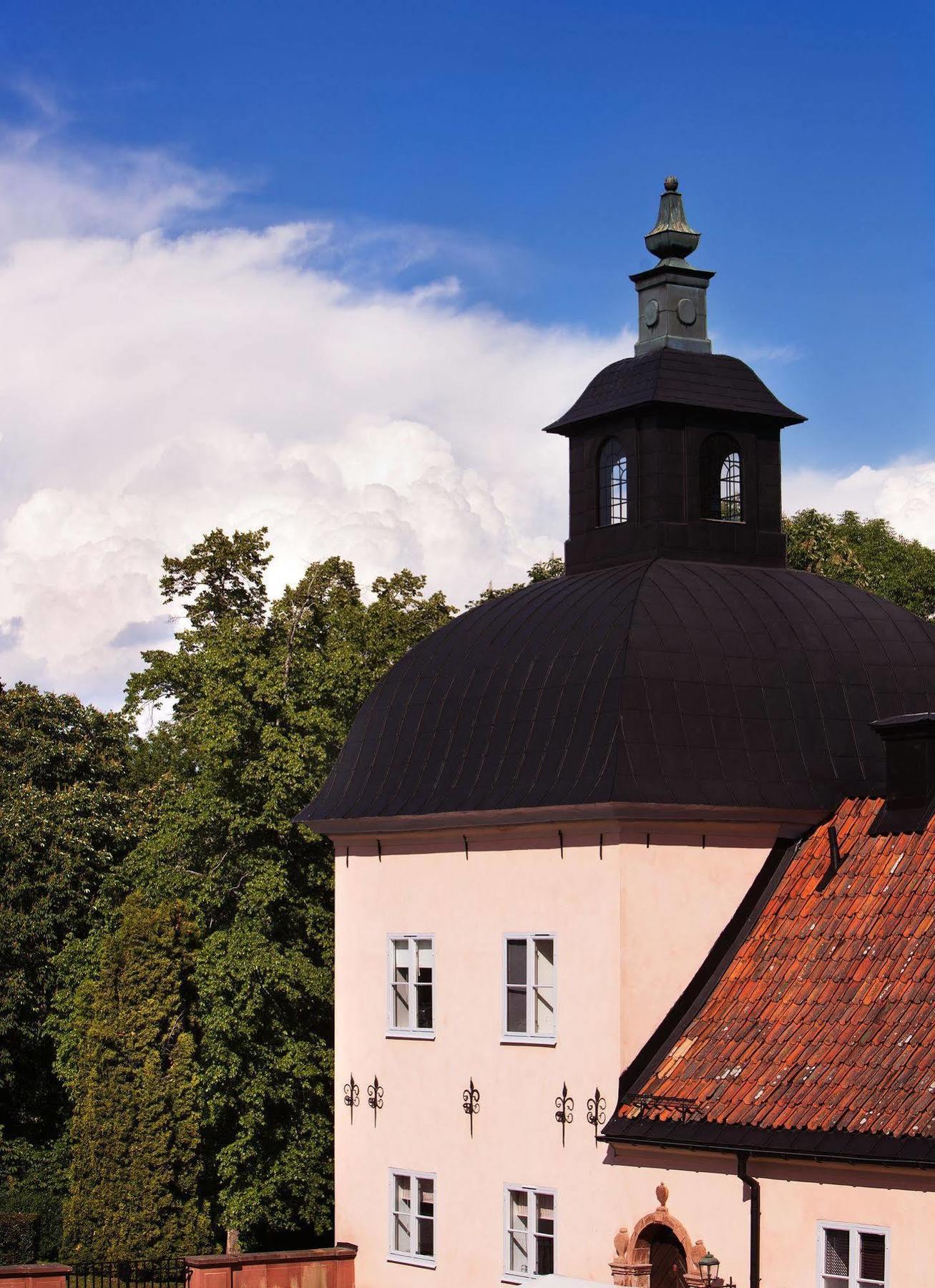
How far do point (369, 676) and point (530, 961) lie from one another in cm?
1448

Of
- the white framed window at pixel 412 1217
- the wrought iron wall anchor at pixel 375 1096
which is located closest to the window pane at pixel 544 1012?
the white framed window at pixel 412 1217

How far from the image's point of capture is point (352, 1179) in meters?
29.1

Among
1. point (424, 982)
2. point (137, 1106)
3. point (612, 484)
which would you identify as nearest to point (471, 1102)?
point (424, 982)

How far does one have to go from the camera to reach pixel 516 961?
86.6ft

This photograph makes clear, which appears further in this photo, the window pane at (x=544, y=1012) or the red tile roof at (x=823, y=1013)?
the window pane at (x=544, y=1012)

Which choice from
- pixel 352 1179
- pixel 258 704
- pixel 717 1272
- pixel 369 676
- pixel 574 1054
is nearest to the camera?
pixel 717 1272

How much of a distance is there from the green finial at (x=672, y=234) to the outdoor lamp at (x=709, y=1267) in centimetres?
1447

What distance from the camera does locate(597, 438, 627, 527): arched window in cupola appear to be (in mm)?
29672

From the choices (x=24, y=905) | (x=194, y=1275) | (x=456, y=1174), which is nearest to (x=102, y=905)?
(x=24, y=905)

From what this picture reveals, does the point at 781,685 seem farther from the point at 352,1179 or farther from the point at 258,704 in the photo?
the point at 258,704

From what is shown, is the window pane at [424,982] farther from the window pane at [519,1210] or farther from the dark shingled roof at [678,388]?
the dark shingled roof at [678,388]

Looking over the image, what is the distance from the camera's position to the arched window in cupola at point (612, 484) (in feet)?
97.3

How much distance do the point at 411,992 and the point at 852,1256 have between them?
8484 mm

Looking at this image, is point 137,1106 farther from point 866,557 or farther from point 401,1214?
point 866,557
